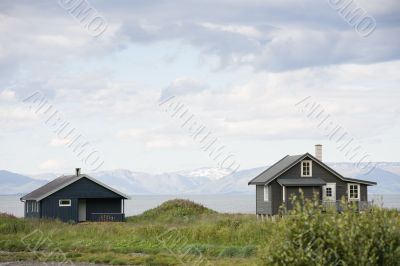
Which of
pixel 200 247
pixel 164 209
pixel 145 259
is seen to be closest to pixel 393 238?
pixel 145 259

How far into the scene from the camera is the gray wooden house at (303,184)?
56.8 metres

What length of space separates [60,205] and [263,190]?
17.0 metres

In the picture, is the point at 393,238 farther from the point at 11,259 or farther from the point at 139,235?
the point at 139,235

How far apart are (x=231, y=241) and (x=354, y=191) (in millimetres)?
24792

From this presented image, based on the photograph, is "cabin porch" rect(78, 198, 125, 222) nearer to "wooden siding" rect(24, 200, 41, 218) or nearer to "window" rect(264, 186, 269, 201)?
"wooden siding" rect(24, 200, 41, 218)

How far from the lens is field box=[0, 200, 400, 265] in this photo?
1565 cm

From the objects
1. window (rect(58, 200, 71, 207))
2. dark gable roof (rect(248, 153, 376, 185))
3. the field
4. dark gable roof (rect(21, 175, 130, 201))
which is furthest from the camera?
window (rect(58, 200, 71, 207))

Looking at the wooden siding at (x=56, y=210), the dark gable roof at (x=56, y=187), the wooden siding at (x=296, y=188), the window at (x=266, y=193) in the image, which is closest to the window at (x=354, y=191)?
the wooden siding at (x=296, y=188)

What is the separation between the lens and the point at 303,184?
183 ft

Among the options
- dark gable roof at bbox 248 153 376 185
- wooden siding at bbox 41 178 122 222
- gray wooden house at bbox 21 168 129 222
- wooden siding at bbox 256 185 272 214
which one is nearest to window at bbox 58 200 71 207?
gray wooden house at bbox 21 168 129 222

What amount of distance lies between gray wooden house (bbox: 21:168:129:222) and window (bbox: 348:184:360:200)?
748 inches

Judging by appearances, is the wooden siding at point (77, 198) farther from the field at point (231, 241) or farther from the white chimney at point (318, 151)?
the white chimney at point (318, 151)

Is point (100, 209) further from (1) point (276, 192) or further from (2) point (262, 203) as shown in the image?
(1) point (276, 192)

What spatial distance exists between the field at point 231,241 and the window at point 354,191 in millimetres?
20631
